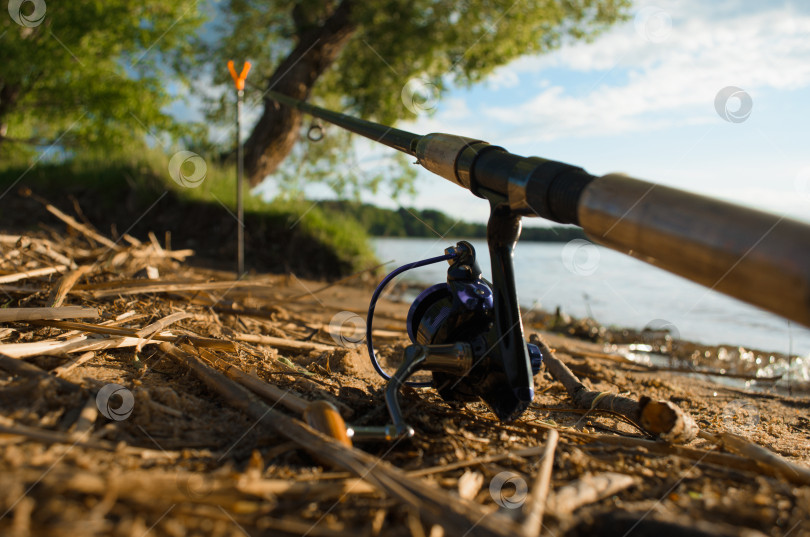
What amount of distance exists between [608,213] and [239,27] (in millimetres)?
12618

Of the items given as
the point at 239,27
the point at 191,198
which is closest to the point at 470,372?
the point at 191,198

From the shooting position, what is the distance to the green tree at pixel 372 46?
32.2 ft

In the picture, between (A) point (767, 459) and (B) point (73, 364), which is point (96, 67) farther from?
(A) point (767, 459)

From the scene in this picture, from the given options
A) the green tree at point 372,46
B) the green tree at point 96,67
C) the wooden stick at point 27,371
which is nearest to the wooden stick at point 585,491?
the wooden stick at point 27,371

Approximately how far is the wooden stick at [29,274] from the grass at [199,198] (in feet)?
16.8

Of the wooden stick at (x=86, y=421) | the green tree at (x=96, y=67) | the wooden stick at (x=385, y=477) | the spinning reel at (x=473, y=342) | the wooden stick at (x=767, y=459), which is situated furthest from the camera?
the green tree at (x=96, y=67)

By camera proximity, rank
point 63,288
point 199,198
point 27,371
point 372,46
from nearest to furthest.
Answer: point 27,371, point 63,288, point 199,198, point 372,46

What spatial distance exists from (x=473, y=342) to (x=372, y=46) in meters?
10.3

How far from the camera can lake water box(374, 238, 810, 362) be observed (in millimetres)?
6183

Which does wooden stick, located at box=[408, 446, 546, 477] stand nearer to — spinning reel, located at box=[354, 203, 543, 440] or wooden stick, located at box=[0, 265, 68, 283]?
spinning reel, located at box=[354, 203, 543, 440]

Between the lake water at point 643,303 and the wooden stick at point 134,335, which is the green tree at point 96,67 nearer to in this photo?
the lake water at point 643,303

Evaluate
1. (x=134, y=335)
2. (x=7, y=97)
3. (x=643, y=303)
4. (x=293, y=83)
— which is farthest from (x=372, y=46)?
(x=134, y=335)

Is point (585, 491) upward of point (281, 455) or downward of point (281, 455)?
upward

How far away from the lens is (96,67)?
522 inches
